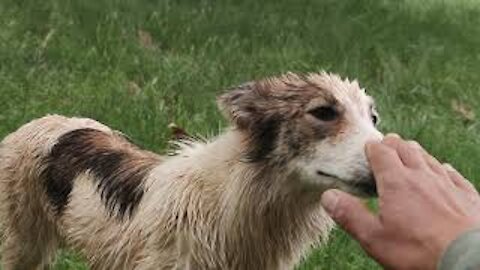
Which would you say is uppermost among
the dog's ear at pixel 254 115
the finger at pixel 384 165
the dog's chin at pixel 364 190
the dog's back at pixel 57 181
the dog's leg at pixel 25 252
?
the finger at pixel 384 165

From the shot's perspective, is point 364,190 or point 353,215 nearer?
point 353,215

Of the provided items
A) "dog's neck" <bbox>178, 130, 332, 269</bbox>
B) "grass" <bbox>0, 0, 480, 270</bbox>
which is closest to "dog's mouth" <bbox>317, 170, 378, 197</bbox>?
"dog's neck" <bbox>178, 130, 332, 269</bbox>

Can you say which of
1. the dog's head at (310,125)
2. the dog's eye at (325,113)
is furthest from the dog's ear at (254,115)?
the dog's eye at (325,113)

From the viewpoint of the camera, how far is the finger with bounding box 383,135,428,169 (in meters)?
2.28

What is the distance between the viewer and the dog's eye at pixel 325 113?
4199 millimetres

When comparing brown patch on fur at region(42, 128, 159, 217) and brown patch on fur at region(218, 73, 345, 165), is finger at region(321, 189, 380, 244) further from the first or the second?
brown patch on fur at region(42, 128, 159, 217)

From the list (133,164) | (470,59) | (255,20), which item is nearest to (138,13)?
(255,20)

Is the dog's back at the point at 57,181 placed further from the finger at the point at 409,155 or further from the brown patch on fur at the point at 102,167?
the finger at the point at 409,155

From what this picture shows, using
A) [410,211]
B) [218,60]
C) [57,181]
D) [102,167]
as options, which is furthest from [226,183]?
[218,60]

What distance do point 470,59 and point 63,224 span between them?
7788mm

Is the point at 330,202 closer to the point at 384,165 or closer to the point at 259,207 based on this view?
the point at 384,165

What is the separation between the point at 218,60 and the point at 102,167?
5.01 metres

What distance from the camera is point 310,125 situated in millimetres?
4203

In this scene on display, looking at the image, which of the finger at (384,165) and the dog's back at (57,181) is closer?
the finger at (384,165)
